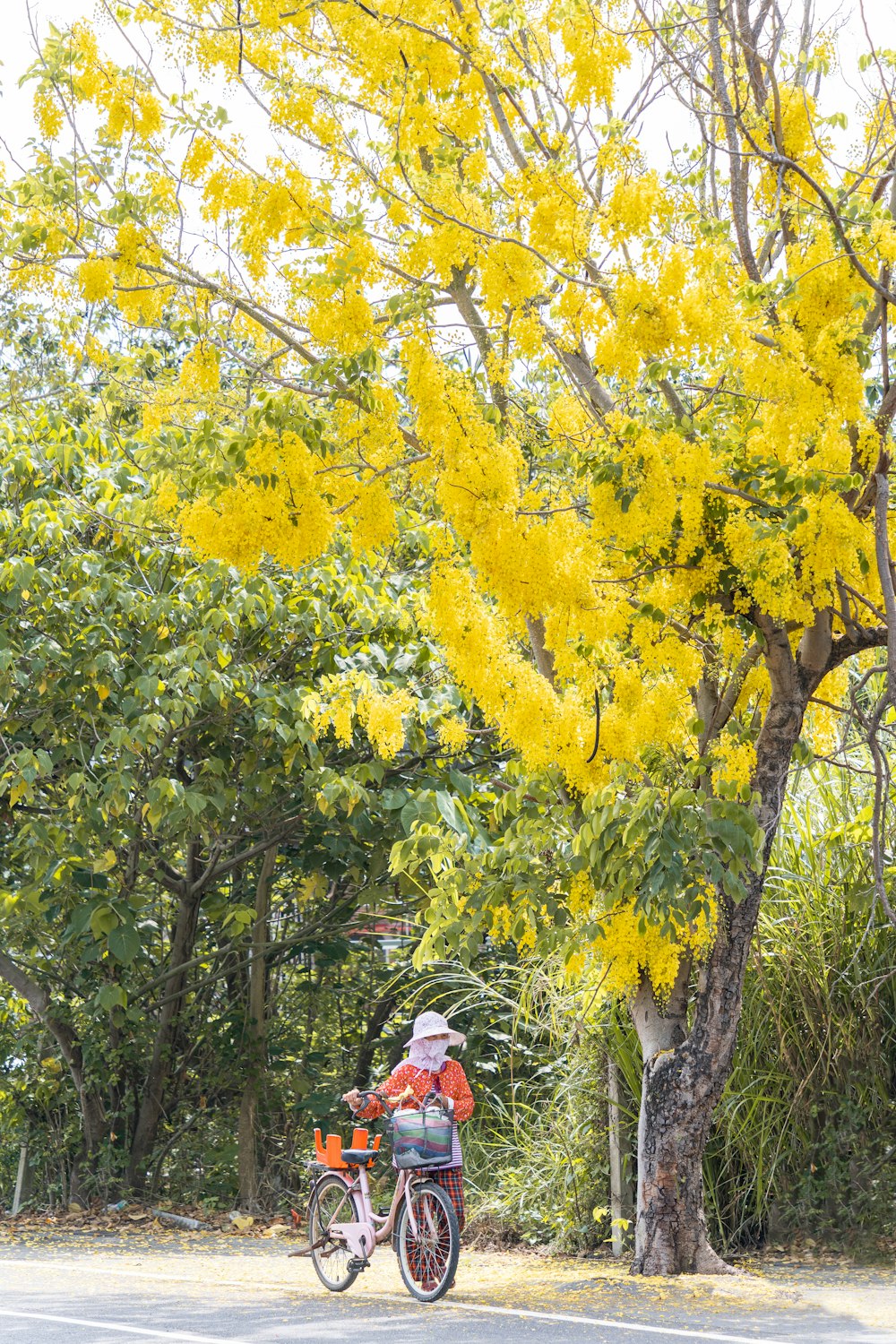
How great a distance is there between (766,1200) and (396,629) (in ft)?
12.6

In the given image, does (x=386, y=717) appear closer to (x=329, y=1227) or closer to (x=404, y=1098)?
(x=404, y=1098)

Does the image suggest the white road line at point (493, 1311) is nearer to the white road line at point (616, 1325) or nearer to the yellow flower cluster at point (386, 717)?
the white road line at point (616, 1325)

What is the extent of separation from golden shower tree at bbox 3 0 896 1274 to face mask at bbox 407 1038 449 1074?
1010mm

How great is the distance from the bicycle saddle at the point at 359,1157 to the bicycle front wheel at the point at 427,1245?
1.14 feet

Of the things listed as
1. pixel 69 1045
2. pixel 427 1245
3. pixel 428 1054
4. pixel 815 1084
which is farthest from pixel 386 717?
pixel 69 1045

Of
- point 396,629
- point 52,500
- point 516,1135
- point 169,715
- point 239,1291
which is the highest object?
point 52,500

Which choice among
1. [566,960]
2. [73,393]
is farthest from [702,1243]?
[73,393]

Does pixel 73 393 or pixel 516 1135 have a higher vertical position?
pixel 73 393

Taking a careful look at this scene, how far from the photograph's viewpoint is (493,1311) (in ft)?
19.6

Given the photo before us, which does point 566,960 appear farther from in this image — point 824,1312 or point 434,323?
point 434,323

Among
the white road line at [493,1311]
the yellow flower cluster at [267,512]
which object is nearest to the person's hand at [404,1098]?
the white road line at [493,1311]

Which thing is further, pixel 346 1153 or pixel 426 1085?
pixel 426 1085

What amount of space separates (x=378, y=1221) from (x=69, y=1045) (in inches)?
146

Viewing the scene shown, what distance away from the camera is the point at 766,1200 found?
24.1 feet
